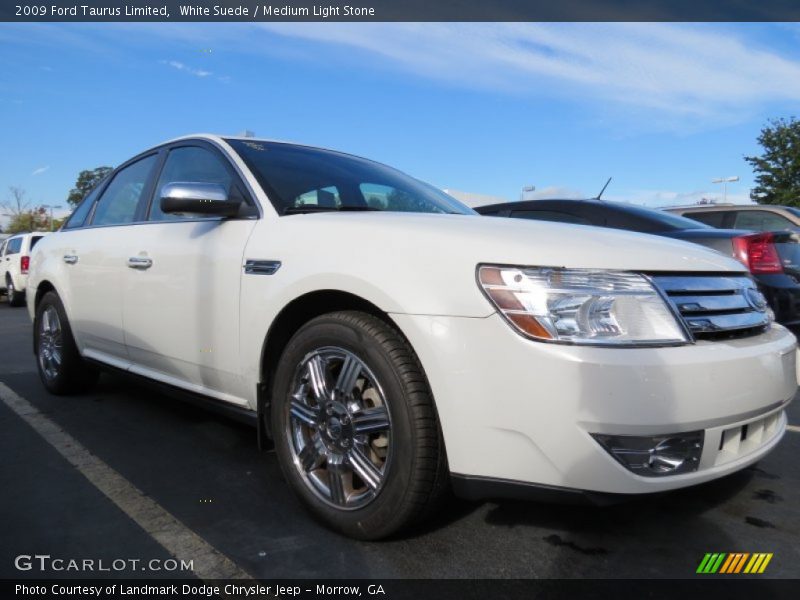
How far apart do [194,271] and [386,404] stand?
4.34 ft

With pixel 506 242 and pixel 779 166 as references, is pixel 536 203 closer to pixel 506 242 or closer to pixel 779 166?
pixel 506 242

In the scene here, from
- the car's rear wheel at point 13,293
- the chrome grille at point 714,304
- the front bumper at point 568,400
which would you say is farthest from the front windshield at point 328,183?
the car's rear wheel at point 13,293

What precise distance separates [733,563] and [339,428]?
1.45 meters

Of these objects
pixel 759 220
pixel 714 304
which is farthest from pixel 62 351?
pixel 759 220

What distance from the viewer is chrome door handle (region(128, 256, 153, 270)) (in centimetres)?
315

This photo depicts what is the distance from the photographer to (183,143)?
11.3 ft

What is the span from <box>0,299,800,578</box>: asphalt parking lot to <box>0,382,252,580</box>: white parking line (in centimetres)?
3

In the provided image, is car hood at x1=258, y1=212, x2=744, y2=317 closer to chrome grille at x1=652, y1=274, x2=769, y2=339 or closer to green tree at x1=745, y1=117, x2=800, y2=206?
chrome grille at x1=652, y1=274, x2=769, y2=339

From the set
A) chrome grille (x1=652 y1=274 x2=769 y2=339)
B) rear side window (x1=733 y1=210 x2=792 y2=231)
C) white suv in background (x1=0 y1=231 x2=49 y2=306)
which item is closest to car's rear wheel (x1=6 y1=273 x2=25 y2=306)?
white suv in background (x1=0 y1=231 x2=49 y2=306)

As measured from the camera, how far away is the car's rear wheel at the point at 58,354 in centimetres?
417

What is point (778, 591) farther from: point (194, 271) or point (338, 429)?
point (194, 271)

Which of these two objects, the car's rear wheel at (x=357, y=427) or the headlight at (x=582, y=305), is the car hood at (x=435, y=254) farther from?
the car's rear wheel at (x=357, y=427)

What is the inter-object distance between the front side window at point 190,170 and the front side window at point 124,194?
23cm

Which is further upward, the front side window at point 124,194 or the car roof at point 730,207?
the front side window at point 124,194
